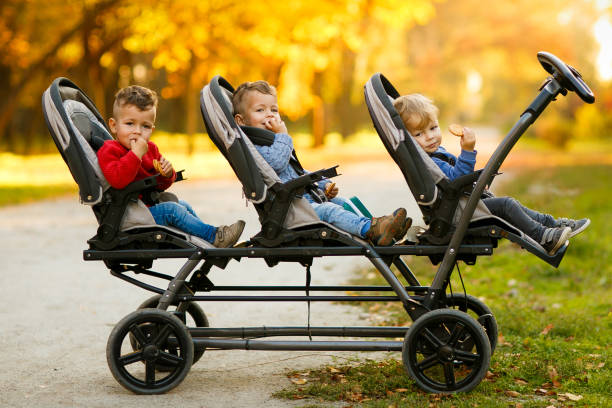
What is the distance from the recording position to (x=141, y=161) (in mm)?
4688

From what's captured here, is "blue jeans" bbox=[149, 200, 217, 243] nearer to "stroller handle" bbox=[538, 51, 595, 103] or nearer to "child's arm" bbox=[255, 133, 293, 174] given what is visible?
"child's arm" bbox=[255, 133, 293, 174]

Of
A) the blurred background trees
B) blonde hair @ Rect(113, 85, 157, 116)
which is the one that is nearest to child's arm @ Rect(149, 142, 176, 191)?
blonde hair @ Rect(113, 85, 157, 116)

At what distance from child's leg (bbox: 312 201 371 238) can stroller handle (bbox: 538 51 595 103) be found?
3.98 feet

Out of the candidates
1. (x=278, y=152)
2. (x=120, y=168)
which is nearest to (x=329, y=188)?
(x=278, y=152)

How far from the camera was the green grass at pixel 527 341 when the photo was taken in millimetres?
4523

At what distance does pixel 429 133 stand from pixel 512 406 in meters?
1.48

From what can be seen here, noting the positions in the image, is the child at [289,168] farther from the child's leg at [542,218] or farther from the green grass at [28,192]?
the green grass at [28,192]

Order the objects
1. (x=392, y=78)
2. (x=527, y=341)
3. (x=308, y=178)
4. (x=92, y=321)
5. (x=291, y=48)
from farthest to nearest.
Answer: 1. (x=392, y=78)
2. (x=291, y=48)
3. (x=92, y=321)
4. (x=527, y=341)
5. (x=308, y=178)

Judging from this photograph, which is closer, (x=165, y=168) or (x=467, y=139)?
(x=467, y=139)

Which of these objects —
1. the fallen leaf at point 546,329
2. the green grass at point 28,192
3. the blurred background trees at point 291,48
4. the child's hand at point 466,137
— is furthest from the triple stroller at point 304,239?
the blurred background trees at point 291,48

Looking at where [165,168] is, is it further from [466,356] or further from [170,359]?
[466,356]

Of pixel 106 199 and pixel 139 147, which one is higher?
pixel 139 147

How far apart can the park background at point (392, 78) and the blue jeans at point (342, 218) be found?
852 mm

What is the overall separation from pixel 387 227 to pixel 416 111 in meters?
0.66
